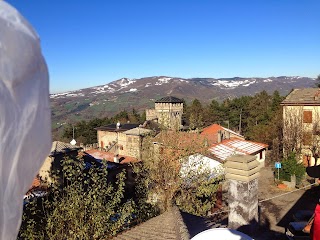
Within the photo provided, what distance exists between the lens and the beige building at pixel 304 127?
2580 cm

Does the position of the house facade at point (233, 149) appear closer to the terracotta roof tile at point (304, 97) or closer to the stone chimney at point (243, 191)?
the terracotta roof tile at point (304, 97)

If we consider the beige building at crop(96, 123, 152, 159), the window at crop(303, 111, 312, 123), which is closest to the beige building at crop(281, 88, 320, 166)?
the window at crop(303, 111, 312, 123)

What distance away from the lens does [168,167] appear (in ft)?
48.0

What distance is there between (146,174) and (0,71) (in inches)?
564

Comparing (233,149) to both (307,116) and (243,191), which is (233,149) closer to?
(307,116)

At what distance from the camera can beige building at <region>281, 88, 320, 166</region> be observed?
84.6ft

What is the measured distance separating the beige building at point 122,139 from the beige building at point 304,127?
13.7m

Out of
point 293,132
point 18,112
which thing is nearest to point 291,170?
point 293,132

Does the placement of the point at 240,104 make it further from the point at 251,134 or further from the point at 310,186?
the point at 310,186

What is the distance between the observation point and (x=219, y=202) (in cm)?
1798

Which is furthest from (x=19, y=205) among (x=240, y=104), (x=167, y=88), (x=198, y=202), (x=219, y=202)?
(x=167, y=88)

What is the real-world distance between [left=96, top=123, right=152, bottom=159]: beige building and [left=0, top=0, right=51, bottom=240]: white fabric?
1154 inches

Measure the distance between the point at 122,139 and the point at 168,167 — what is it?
22.2 m

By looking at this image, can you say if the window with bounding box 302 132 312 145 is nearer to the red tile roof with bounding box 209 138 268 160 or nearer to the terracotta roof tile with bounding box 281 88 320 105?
the terracotta roof tile with bounding box 281 88 320 105
